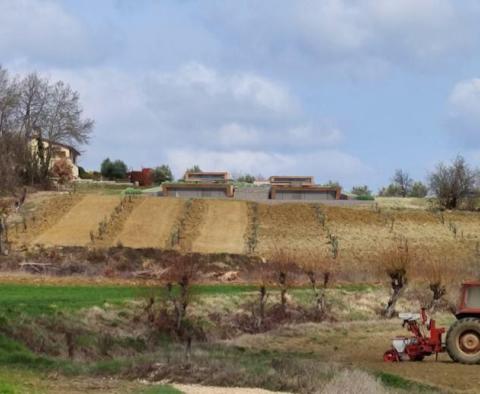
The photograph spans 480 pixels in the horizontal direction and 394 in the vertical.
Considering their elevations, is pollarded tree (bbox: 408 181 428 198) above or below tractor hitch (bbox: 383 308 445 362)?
above

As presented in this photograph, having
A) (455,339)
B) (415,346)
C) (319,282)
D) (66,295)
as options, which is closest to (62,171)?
(319,282)

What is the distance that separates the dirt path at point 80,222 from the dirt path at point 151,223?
2517 mm

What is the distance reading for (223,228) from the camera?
2980 inches

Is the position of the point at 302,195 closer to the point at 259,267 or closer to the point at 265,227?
the point at 265,227

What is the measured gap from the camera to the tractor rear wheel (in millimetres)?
23906

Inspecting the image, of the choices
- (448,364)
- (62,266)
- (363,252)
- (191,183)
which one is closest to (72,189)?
(191,183)

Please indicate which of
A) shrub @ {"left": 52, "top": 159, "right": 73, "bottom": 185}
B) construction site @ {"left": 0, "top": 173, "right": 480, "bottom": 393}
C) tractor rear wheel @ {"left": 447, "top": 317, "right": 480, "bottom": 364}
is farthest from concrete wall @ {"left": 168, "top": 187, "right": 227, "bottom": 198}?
tractor rear wheel @ {"left": 447, "top": 317, "right": 480, "bottom": 364}

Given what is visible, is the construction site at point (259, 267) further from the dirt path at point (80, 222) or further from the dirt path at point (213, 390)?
the dirt path at point (213, 390)

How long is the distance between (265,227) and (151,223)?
9404 mm

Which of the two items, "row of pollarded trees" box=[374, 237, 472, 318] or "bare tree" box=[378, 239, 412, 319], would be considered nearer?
"row of pollarded trees" box=[374, 237, 472, 318]

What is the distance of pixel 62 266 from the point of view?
51906 millimetres

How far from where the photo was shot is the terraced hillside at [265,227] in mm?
68500

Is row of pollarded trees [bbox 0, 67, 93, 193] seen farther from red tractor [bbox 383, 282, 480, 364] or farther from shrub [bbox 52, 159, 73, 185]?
red tractor [bbox 383, 282, 480, 364]

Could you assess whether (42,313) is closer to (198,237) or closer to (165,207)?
(198,237)
